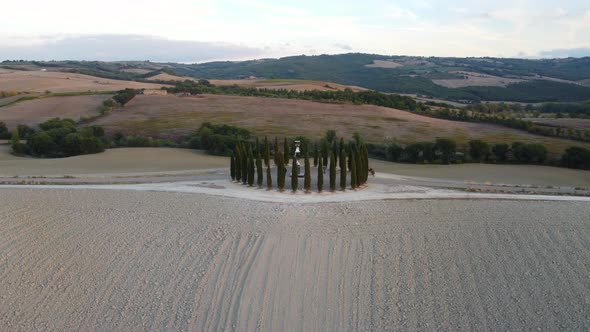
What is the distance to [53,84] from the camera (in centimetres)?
9900

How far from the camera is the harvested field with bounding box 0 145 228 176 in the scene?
3931 cm

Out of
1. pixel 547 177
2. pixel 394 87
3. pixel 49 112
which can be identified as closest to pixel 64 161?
pixel 49 112

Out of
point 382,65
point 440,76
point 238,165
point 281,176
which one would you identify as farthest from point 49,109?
point 382,65

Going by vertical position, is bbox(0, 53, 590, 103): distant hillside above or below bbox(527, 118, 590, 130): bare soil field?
above

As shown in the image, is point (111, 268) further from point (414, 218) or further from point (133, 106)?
point (133, 106)

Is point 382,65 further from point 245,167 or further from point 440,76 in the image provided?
point 245,167

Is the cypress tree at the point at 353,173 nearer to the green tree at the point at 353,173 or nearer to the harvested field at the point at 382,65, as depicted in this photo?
the green tree at the point at 353,173

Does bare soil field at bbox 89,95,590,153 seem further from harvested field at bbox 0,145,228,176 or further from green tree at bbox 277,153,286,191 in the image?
green tree at bbox 277,153,286,191

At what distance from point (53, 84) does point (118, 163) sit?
68.3m

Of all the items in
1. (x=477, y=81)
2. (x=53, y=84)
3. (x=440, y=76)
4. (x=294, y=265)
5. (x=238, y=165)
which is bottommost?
(x=294, y=265)

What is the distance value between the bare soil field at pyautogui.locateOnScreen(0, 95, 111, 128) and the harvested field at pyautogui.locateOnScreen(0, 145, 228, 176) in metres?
18.2

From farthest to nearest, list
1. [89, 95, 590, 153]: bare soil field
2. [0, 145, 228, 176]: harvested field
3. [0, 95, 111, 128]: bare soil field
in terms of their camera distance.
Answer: [0, 95, 111, 128]: bare soil field
[89, 95, 590, 153]: bare soil field
[0, 145, 228, 176]: harvested field

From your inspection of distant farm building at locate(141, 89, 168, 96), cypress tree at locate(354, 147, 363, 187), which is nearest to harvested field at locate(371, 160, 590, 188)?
cypress tree at locate(354, 147, 363, 187)

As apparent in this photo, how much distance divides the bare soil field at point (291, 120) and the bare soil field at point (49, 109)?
19.0 feet
